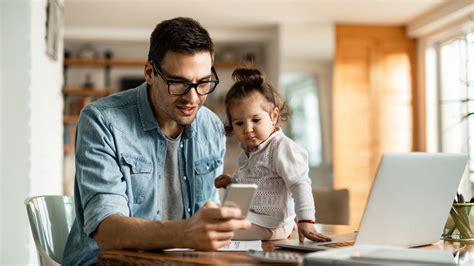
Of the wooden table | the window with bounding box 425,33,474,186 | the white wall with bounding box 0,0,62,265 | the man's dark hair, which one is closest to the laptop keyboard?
the wooden table

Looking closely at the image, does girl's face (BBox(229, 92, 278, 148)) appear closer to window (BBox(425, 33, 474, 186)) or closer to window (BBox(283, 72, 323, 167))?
window (BBox(425, 33, 474, 186))

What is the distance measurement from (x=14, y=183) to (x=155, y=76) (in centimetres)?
218

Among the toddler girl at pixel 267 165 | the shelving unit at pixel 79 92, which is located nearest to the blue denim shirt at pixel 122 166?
the toddler girl at pixel 267 165

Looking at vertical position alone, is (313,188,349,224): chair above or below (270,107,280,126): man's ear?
below

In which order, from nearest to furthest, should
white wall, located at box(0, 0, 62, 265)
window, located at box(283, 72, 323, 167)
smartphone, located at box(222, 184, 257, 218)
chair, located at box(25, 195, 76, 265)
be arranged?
smartphone, located at box(222, 184, 257, 218), chair, located at box(25, 195, 76, 265), white wall, located at box(0, 0, 62, 265), window, located at box(283, 72, 323, 167)

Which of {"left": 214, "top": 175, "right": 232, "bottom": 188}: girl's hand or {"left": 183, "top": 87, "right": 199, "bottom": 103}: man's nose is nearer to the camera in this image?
{"left": 183, "top": 87, "right": 199, "bottom": 103}: man's nose

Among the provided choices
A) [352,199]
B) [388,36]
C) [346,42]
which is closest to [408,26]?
[388,36]

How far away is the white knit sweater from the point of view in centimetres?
190

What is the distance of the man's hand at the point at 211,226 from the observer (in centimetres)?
143

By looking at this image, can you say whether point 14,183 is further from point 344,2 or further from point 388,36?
point 388,36

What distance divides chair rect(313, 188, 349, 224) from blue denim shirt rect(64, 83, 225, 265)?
1003mm

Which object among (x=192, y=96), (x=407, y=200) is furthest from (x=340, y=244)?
(x=192, y=96)

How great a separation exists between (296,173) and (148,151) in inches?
17.7

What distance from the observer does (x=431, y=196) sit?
1.66 metres
